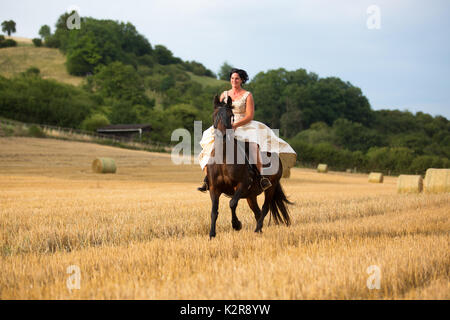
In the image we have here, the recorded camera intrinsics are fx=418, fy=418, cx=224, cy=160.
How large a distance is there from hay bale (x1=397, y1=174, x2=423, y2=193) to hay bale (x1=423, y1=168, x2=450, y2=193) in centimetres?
54

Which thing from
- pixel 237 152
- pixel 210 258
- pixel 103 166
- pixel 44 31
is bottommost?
pixel 210 258

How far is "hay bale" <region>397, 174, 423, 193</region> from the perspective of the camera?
19250 mm

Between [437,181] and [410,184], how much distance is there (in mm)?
1421

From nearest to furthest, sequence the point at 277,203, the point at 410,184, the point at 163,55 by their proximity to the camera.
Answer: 1. the point at 277,203
2. the point at 410,184
3. the point at 163,55

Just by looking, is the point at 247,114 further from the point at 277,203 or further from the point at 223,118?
the point at 277,203

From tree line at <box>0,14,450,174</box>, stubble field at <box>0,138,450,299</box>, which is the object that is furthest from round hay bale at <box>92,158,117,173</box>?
tree line at <box>0,14,450,174</box>

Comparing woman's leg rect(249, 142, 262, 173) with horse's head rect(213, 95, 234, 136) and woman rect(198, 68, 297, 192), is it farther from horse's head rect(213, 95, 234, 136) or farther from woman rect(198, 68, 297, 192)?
horse's head rect(213, 95, 234, 136)

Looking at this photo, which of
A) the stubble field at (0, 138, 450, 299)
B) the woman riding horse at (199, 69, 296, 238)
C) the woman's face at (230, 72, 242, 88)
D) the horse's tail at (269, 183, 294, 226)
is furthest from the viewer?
the horse's tail at (269, 183, 294, 226)

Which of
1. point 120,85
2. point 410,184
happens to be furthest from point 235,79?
point 120,85

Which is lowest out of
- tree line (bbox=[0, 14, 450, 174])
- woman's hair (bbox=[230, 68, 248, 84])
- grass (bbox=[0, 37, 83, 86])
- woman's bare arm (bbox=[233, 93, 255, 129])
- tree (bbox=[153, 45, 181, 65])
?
woman's bare arm (bbox=[233, 93, 255, 129])

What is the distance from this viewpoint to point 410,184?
19.4 metres

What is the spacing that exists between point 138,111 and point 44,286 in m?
88.7
